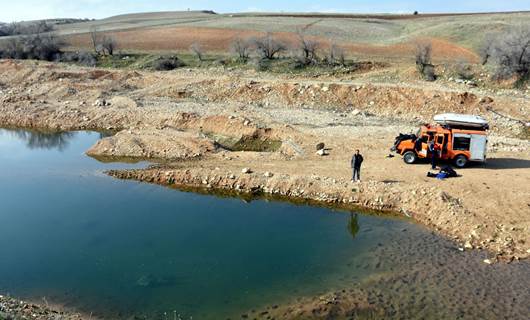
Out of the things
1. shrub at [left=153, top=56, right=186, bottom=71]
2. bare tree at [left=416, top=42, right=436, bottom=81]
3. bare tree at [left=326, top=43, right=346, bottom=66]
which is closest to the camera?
bare tree at [left=416, top=42, right=436, bottom=81]

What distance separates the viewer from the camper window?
75.9 feet

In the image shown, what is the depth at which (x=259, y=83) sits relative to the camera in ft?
134

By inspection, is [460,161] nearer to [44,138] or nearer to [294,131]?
[294,131]

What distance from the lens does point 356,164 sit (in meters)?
22.0

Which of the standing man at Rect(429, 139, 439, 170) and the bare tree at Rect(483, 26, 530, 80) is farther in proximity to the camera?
the bare tree at Rect(483, 26, 530, 80)

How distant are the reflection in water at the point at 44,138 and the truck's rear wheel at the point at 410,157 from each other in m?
21.3

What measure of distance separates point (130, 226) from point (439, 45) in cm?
4258

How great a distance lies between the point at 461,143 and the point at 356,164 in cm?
522

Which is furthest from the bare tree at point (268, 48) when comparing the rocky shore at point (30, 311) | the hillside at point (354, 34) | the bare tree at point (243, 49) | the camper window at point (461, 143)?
the rocky shore at point (30, 311)

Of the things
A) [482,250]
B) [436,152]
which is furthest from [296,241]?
[436,152]

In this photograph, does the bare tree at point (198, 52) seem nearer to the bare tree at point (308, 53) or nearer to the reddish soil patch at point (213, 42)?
the reddish soil patch at point (213, 42)

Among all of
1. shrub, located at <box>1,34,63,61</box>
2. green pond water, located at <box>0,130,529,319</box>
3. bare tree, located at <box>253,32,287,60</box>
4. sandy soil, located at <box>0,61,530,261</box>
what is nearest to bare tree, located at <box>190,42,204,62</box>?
sandy soil, located at <box>0,61,530,261</box>

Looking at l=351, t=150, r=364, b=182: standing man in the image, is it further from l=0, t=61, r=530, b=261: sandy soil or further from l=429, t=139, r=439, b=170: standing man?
l=429, t=139, r=439, b=170: standing man

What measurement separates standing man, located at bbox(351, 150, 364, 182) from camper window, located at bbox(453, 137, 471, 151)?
462 cm
